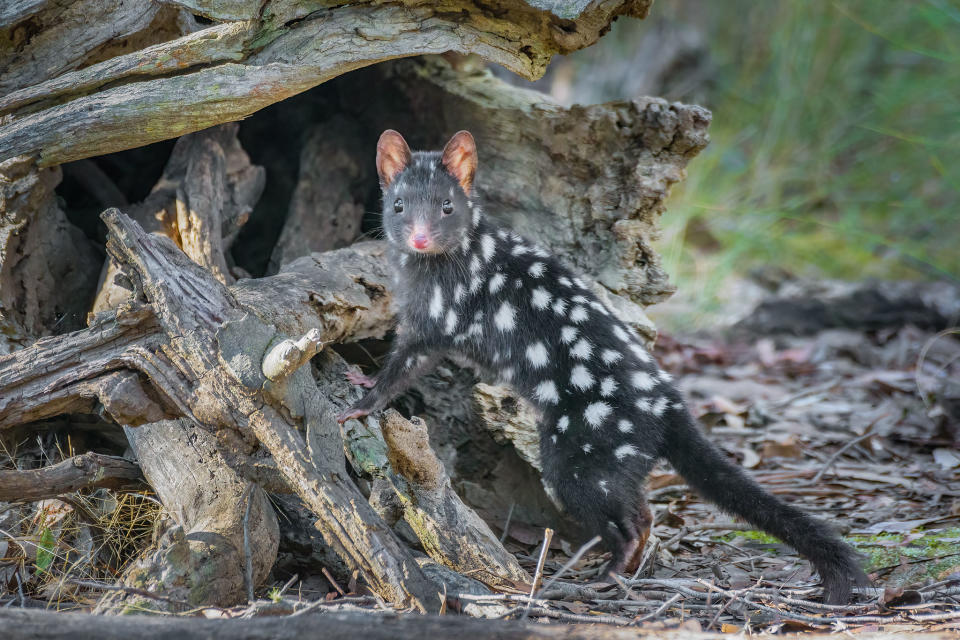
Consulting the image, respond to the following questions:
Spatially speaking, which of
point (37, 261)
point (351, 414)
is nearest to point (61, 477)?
point (351, 414)

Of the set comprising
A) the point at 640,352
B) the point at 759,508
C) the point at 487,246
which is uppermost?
the point at 487,246

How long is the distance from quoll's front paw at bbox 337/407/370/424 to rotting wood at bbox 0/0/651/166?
137 centimetres

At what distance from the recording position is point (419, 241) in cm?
367

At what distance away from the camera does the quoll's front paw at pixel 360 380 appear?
3818 mm

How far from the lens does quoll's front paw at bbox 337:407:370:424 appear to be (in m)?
3.47

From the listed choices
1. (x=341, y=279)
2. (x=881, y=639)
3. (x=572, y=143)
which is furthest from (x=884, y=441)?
(x=341, y=279)

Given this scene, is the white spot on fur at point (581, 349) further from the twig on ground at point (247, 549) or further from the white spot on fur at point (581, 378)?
the twig on ground at point (247, 549)

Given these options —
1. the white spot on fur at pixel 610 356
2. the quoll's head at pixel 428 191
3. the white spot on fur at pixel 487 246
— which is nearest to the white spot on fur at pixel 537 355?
the white spot on fur at pixel 610 356

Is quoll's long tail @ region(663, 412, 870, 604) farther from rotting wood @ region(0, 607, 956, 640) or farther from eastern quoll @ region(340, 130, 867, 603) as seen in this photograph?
rotting wood @ region(0, 607, 956, 640)

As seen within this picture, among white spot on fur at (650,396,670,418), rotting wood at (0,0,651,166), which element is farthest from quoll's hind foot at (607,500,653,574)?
rotting wood at (0,0,651,166)

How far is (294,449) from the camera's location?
265cm

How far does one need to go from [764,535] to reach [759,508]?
2.87 feet

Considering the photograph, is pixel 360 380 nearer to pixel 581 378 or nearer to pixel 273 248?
pixel 581 378

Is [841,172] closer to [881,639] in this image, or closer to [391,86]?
[391,86]
